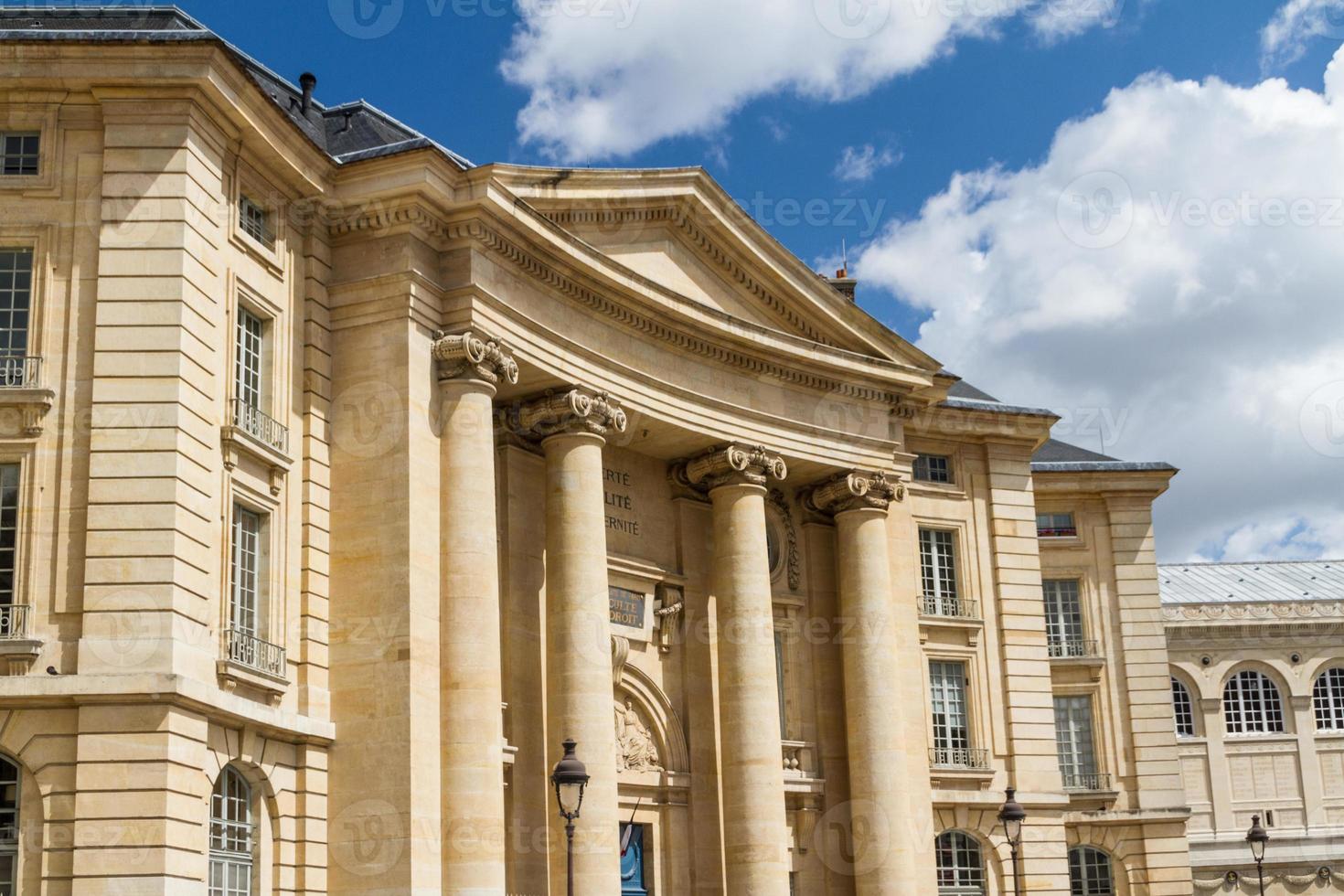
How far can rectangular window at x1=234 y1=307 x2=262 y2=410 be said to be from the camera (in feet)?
90.3

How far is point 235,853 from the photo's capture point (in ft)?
85.1

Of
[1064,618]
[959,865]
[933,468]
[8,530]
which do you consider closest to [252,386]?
[8,530]

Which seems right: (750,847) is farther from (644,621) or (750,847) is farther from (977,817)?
(977,817)

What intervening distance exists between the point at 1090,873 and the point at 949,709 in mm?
7806

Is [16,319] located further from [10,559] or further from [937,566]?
[937,566]

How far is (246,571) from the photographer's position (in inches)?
1070

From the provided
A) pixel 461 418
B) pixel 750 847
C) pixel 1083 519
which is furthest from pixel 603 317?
pixel 1083 519

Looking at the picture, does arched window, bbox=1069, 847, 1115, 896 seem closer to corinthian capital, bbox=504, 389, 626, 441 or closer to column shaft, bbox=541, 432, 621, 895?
column shaft, bbox=541, 432, 621, 895

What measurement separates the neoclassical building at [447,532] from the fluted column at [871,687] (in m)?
0.09

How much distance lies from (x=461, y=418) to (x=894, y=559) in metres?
14.7

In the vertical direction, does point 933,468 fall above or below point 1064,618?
above

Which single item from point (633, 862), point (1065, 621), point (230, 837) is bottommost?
point (633, 862)

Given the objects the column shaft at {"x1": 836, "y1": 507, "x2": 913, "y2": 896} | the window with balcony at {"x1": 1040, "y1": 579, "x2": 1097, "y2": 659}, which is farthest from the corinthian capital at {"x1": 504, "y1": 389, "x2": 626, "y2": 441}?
the window with balcony at {"x1": 1040, "y1": 579, "x2": 1097, "y2": 659}

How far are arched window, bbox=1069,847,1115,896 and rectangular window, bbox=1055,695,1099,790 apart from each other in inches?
70.9
